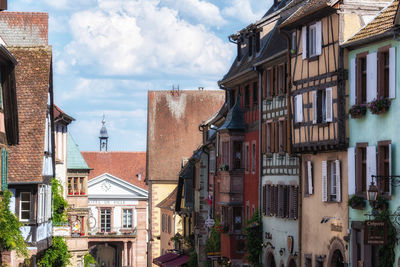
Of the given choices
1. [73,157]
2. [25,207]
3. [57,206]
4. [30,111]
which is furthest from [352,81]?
[73,157]

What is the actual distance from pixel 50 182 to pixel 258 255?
1014cm

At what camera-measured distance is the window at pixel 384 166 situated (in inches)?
1045

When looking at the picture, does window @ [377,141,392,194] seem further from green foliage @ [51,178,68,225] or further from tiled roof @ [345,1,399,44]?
green foliage @ [51,178,68,225]

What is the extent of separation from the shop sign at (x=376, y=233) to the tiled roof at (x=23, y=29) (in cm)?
2196

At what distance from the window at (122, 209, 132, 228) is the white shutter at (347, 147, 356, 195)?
64.3 meters

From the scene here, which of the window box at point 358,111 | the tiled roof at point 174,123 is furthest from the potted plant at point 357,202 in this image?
the tiled roof at point 174,123

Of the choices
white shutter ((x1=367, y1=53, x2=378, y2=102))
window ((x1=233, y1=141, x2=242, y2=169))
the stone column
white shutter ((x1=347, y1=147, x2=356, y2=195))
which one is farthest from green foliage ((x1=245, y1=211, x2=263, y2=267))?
the stone column

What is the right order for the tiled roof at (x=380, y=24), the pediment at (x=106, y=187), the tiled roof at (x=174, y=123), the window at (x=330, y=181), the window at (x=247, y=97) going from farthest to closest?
1. the pediment at (x=106, y=187)
2. the tiled roof at (x=174, y=123)
3. the window at (x=247, y=97)
4. the window at (x=330, y=181)
5. the tiled roof at (x=380, y=24)

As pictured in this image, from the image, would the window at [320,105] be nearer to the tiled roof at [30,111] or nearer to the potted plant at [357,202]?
the potted plant at [357,202]

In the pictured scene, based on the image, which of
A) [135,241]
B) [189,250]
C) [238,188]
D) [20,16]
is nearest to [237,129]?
[238,188]

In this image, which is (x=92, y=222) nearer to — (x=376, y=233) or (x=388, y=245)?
(x=376, y=233)

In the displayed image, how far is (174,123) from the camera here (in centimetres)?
8112

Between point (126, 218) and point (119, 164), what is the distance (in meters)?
9.31

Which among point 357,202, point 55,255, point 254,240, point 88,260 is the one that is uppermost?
point 357,202
